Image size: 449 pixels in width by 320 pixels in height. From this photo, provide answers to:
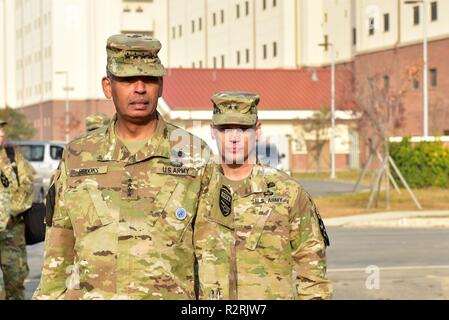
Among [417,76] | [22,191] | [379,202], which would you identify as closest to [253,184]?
[22,191]

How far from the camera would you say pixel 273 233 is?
22.4 ft

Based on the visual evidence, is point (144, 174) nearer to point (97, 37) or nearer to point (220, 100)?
point (220, 100)

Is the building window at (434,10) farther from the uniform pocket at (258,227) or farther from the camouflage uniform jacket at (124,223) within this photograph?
the camouflage uniform jacket at (124,223)

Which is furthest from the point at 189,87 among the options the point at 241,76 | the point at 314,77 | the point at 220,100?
the point at 220,100

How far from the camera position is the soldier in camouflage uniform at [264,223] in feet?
21.8

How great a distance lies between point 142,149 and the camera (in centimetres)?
507

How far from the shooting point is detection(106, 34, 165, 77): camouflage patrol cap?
16.2 ft

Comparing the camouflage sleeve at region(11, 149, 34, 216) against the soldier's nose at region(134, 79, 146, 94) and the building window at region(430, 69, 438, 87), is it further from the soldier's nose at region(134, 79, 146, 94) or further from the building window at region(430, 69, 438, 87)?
the building window at region(430, 69, 438, 87)

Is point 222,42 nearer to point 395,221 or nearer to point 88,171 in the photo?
point 395,221

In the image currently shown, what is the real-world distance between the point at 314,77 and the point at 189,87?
770 cm

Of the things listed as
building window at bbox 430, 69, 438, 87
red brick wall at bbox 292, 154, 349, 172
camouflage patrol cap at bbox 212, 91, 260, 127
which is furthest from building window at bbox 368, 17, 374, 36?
camouflage patrol cap at bbox 212, 91, 260, 127

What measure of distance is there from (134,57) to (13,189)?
6.12 m

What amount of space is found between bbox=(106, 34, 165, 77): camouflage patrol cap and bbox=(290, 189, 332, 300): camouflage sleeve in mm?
2061

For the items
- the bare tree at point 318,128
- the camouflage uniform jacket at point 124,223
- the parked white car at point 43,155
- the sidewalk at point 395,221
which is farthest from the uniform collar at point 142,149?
the bare tree at point 318,128
